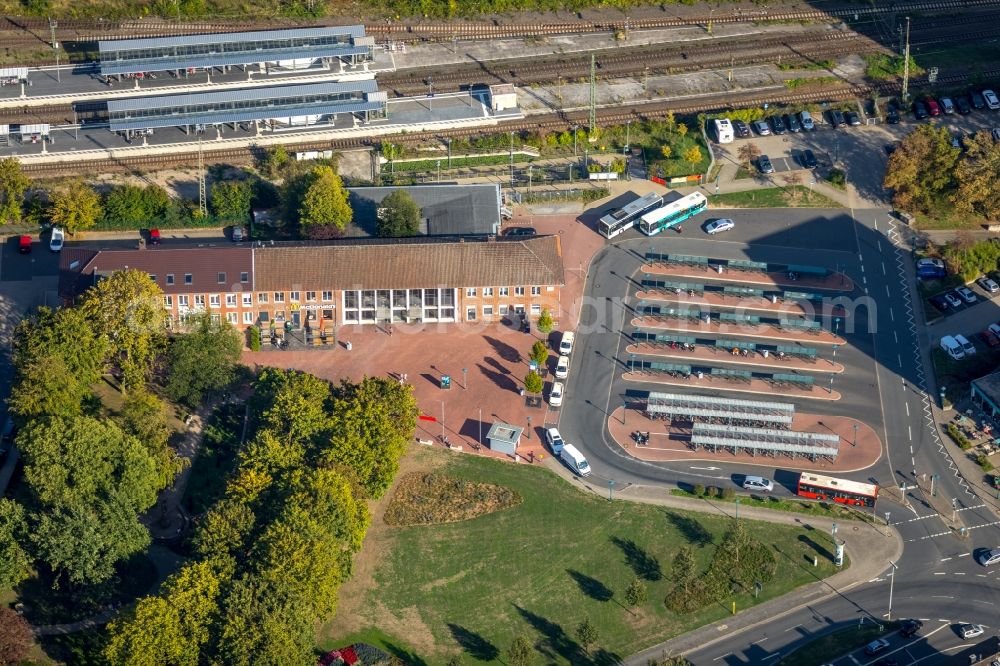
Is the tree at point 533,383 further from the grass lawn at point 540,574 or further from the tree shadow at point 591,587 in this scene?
the tree shadow at point 591,587

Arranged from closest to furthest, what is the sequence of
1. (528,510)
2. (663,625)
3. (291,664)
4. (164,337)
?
(291,664), (663,625), (528,510), (164,337)

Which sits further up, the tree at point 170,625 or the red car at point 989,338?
the red car at point 989,338

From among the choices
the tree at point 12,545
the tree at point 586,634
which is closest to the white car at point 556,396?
the tree at point 586,634

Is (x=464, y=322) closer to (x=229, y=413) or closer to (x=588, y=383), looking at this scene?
(x=588, y=383)

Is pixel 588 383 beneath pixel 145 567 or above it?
above

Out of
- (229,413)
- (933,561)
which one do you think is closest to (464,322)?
(229,413)

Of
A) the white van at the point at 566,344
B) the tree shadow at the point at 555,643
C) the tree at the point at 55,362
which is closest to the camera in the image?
the tree shadow at the point at 555,643

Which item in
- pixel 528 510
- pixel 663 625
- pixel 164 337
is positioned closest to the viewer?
pixel 663 625
